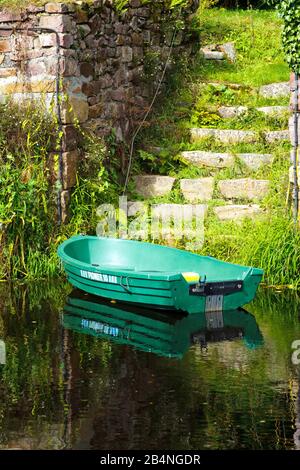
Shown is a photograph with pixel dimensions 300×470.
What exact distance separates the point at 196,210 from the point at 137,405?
227 inches

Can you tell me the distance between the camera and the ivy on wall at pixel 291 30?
12703 mm

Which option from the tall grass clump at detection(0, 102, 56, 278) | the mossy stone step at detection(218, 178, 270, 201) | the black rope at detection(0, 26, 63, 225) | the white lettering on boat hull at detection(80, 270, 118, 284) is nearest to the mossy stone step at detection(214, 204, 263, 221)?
the mossy stone step at detection(218, 178, 270, 201)

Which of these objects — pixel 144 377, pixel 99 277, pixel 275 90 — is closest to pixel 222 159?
pixel 275 90

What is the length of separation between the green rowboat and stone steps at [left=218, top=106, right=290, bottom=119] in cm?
367

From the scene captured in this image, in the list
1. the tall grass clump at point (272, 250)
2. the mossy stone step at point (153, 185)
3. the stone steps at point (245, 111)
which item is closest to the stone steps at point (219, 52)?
the stone steps at point (245, 111)

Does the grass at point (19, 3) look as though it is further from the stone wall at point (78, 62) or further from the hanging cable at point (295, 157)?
the hanging cable at point (295, 157)

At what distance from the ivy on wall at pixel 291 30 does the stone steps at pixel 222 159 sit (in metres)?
1.90

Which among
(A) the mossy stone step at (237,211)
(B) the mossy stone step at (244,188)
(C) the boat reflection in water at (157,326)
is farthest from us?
(B) the mossy stone step at (244,188)

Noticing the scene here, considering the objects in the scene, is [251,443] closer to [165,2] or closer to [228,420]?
[228,420]

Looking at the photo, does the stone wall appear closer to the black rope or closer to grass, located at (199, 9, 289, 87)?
the black rope

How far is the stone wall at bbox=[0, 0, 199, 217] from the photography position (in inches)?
539

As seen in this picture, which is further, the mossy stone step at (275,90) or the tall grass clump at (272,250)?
the mossy stone step at (275,90)

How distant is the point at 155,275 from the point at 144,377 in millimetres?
2232

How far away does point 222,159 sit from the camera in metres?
14.8
